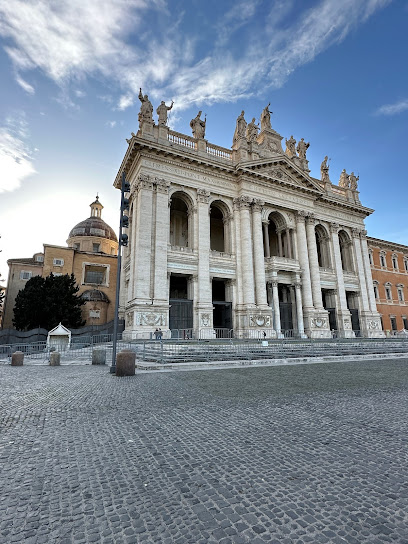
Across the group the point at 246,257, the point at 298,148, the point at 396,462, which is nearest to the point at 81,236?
the point at 246,257

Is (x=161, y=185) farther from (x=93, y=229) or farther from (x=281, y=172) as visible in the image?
(x=93, y=229)

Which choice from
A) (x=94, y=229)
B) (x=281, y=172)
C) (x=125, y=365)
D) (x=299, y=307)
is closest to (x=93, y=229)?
(x=94, y=229)

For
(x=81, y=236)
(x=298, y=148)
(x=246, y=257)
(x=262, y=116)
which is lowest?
(x=246, y=257)

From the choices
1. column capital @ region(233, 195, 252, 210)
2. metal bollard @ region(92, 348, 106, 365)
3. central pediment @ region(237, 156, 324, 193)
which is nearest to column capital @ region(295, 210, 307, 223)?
central pediment @ region(237, 156, 324, 193)

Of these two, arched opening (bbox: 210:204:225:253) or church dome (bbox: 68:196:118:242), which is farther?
church dome (bbox: 68:196:118:242)

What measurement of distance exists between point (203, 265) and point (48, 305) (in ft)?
47.1

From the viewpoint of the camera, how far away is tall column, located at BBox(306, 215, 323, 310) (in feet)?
93.6

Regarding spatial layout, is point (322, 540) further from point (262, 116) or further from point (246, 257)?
point (262, 116)

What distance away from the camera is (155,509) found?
2176mm

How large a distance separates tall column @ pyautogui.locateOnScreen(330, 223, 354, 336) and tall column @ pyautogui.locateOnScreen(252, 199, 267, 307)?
1024 centimetres

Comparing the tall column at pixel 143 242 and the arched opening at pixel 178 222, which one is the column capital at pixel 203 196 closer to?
the arched opening at pixel 178 222

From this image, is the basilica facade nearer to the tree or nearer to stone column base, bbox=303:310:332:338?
stone column base, bbox=303:310:332:338

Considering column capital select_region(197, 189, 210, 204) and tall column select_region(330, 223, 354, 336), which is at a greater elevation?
column capital select_region(197, 189, 210, 204)

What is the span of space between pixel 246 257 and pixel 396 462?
76.2ft
